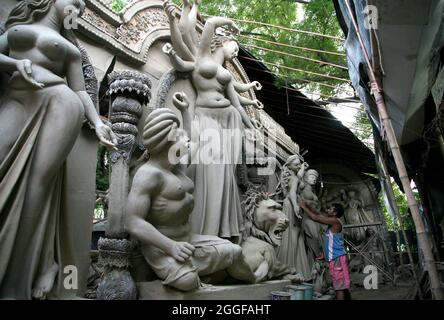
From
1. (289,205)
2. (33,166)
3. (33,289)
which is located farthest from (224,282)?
(289,205)

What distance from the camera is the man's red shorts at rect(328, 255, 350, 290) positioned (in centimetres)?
434

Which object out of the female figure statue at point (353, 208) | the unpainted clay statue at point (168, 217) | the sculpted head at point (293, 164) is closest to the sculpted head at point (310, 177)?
the sculpted head at point (293, 164)

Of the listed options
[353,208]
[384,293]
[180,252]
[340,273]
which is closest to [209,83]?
[180,252]

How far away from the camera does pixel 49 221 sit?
7.84 feet

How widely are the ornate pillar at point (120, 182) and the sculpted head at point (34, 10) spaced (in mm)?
744

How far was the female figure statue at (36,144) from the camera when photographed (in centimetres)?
216

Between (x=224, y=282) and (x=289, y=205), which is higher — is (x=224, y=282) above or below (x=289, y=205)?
below

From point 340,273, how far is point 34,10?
4115 millimetres

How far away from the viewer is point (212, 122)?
4.26m

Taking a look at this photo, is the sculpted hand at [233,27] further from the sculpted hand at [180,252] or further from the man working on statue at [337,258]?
the sculpted hand at [180,252]

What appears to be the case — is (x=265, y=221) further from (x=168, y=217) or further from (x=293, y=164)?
(x=293, y=164)

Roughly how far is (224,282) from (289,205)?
9.60ft
